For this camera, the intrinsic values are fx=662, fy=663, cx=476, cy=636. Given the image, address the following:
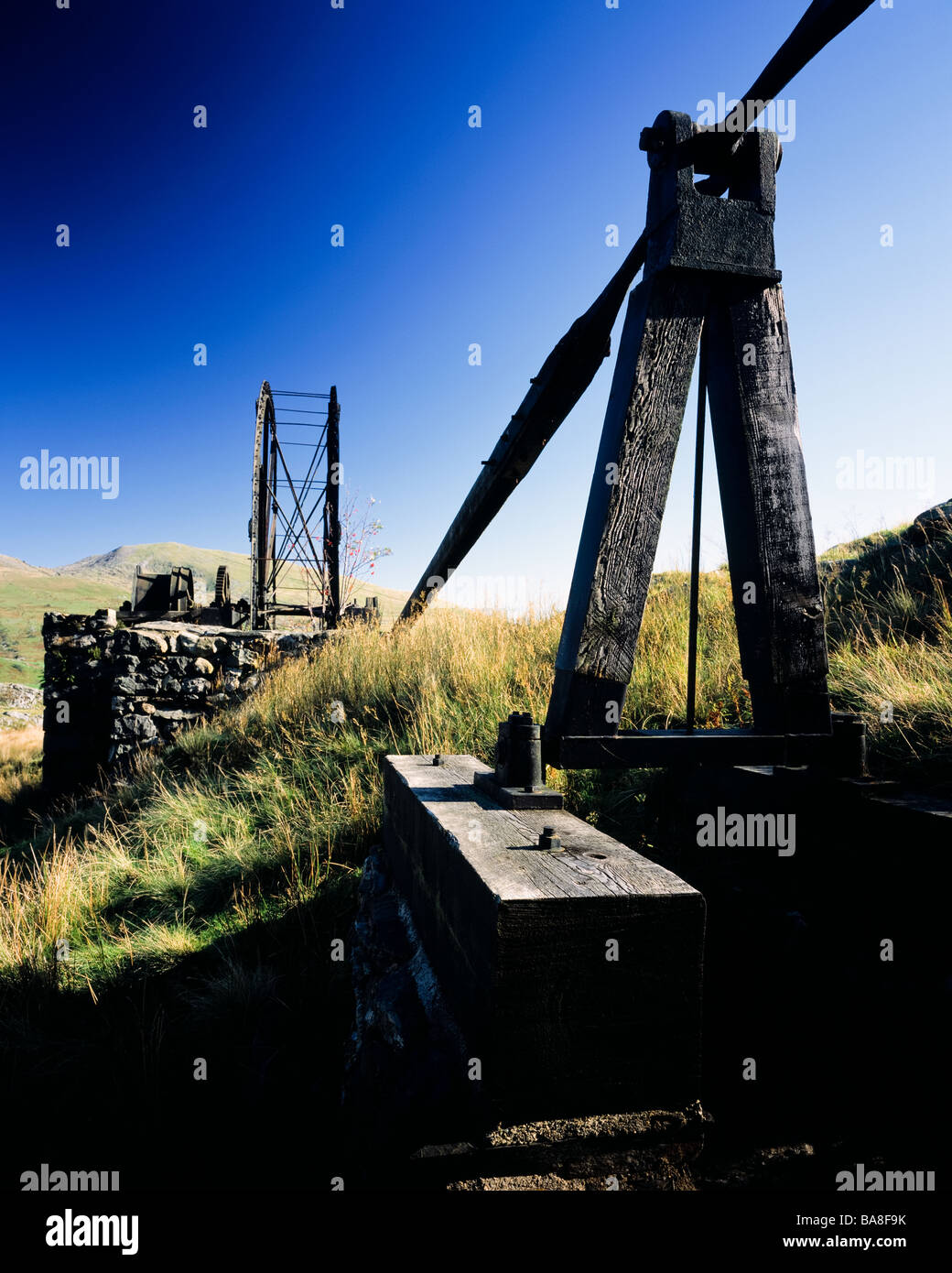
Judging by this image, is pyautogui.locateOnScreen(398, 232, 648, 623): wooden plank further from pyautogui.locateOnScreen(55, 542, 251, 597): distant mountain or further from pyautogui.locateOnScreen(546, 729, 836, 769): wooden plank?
pyautogui.locateOnScreen(55, 542, 251, 597): distant mountain

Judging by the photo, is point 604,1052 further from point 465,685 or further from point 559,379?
point 465,685

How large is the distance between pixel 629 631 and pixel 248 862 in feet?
9.29

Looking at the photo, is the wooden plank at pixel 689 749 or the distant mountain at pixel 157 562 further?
the distant mountain at pixel 157 562

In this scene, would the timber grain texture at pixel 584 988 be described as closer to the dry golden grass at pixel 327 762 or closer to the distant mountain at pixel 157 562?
the dry golden grass at pixel 327 762

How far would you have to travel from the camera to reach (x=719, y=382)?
78.7 inches

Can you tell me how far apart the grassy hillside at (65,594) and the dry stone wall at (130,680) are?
2269 mm

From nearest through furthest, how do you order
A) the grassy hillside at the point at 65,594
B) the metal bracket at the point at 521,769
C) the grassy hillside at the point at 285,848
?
the metal bracket at the point at 521,769 < the grassy hillside at the point at 285,848 < the grassy hillside at the point at 65,594

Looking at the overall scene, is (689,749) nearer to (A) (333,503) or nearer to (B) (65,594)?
(A) (333,503)

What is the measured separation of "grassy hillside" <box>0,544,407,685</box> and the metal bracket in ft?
25.2

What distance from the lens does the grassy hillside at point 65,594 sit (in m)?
39.2

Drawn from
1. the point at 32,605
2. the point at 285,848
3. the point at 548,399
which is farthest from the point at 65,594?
the point at 548,399

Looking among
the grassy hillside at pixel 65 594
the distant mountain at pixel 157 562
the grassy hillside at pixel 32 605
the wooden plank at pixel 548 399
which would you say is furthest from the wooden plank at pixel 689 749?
the distant mountain at pixel 157 562
